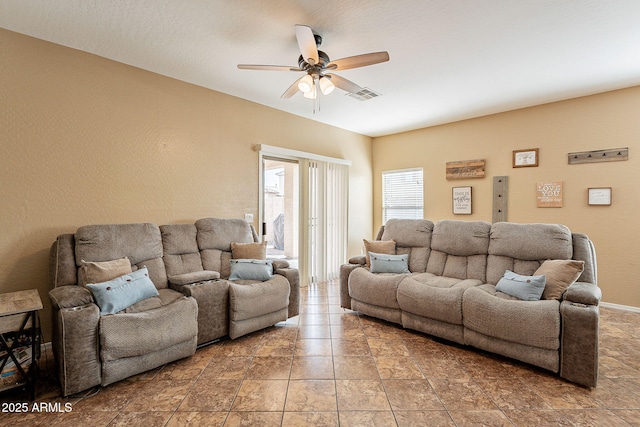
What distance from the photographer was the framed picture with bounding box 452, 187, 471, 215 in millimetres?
5008

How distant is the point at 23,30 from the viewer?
249 cm

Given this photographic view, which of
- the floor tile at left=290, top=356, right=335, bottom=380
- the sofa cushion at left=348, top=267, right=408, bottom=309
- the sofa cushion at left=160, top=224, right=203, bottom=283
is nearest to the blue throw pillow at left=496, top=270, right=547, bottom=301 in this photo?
the sofa cushion at left=348, top=267, right=408, bottom=309

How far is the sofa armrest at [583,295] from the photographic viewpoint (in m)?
2.17

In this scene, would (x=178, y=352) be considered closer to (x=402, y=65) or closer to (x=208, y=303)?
(x=208, y=303)

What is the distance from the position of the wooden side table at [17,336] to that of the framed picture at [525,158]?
5710 millimetres

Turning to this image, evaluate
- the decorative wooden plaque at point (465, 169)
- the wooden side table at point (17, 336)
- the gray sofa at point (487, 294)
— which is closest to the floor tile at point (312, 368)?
the gray sofa at point (487, 294)

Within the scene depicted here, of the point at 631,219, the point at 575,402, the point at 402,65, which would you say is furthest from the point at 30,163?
the point at 631,219

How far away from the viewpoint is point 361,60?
7.57 feet

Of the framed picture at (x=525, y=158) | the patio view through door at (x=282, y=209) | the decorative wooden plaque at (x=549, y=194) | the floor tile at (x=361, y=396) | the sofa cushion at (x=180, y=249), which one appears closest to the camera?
the floor tile at (x=361, y=396)

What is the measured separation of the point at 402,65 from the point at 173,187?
2924 mm

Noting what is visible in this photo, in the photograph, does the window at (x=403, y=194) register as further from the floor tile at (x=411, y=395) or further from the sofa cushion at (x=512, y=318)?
the floor tile at (x=411, y=395)

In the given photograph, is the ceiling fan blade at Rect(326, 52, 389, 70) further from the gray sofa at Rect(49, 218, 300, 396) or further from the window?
the window

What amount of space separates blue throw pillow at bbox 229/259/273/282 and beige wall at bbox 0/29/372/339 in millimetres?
963

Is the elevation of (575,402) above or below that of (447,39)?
below
